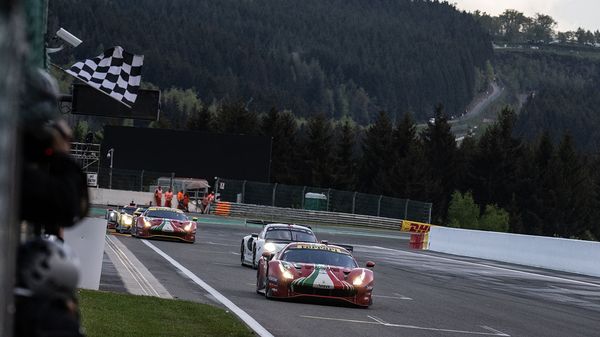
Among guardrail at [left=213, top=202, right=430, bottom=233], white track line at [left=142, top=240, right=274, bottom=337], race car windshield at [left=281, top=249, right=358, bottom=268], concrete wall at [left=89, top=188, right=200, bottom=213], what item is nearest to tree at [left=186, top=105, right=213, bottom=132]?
guardrail at [left=213, top=202, right=430, bottom=233]

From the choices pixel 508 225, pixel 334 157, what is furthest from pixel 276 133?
pixel 508 225

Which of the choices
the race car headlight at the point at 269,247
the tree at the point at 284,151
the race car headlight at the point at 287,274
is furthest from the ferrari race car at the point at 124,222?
the tree at the point at 284,151

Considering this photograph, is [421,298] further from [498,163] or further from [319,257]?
[498,163]

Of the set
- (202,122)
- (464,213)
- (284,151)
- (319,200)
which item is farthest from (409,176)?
(319,200)

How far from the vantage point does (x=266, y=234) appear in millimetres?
28234

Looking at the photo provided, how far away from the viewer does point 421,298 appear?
22438 mm

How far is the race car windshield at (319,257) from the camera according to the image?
785 inches

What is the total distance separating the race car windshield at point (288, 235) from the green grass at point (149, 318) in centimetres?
1091

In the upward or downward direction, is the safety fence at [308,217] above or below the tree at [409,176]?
below

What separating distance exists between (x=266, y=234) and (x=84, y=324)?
15.1 m

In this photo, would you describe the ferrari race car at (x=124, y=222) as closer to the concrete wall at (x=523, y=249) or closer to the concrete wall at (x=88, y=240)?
the concrete wall at (x=523, y=249)

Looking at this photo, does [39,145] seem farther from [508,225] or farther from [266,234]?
[508,225]

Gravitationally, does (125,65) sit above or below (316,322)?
above

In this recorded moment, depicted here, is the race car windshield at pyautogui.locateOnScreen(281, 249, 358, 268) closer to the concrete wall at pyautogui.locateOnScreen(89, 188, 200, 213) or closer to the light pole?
the concrete wall at pyautogui.locateOnScreen(89, 188, 200, 213)
